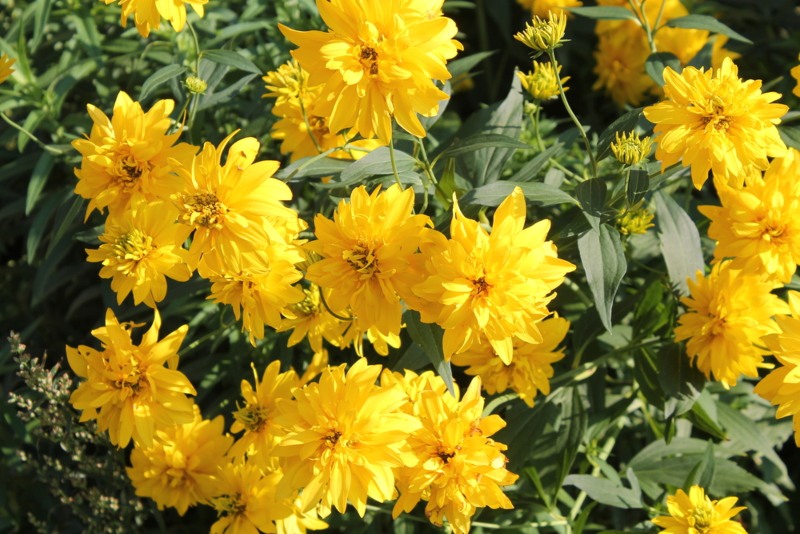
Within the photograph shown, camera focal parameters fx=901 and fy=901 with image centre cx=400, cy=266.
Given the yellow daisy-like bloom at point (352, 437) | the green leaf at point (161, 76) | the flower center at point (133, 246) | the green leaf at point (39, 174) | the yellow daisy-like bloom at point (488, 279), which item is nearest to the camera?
the yellow daisy-like bloom at point (488, 279)

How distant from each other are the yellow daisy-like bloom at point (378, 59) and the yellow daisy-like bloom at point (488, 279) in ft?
0.62

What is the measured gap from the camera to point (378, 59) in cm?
145

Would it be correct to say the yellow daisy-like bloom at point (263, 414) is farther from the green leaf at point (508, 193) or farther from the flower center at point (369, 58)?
the flower center at point (369, 58)

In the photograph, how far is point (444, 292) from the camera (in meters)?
1.43

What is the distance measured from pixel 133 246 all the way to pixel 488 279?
69cm

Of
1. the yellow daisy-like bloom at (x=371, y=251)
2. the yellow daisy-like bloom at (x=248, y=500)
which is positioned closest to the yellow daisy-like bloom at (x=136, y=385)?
the yellow daisy-like bloom at (x=248, y=500)

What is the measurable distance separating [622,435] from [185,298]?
126 centimetres

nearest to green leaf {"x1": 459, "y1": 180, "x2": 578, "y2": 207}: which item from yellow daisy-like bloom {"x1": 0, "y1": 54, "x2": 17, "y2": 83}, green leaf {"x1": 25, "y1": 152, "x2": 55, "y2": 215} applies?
yellow daisy-like bloom {"x1": 0, "y1": 54, "x2": 17, "y2": 83}

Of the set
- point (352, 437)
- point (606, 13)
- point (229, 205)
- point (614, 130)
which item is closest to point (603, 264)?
point (614, 130)

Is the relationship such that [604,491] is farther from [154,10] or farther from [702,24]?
[154,10]

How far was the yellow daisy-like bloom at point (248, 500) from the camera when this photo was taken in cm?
193

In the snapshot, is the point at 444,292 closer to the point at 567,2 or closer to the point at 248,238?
the point at 248,238

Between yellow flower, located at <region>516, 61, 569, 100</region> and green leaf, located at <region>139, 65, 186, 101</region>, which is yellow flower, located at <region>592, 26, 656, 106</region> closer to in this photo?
yellow flower, located at <region>516, 61, 569, 100</region>

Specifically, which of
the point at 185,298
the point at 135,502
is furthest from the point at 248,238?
the point at 135,502
